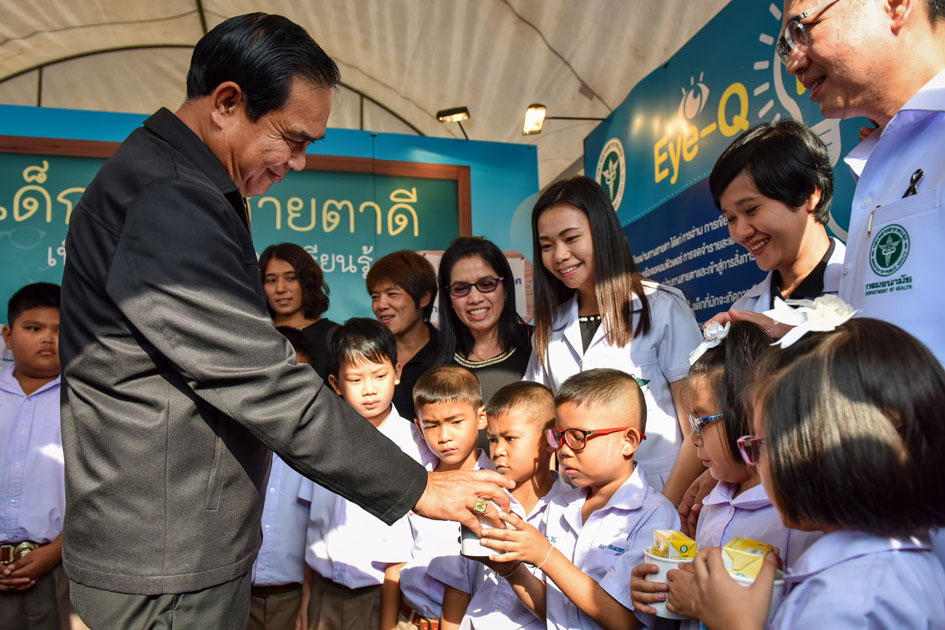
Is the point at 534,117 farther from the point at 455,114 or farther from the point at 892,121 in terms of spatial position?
the point at 892,121

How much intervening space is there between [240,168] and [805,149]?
1.88 metres

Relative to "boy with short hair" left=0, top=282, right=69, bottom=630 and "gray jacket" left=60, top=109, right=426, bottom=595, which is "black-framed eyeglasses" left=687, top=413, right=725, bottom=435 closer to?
"gray jacket" left=60, top=109, right=426, bottom=595

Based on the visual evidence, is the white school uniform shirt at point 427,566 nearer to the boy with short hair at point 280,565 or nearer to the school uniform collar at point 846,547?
the boy with short hair at point 280,565

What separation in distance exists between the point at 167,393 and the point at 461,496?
2.48ft

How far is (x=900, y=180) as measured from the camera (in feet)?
5.43

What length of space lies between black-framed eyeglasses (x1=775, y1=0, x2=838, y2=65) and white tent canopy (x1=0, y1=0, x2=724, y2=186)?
361 cm

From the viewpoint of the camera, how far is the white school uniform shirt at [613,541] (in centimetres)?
207

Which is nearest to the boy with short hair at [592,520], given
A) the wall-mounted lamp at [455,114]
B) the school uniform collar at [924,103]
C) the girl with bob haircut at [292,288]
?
the school uniform collar at [924,103]

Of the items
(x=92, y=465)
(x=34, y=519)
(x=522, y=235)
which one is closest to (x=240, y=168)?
(x=92, y=465)

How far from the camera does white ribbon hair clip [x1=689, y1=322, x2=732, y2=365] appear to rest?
2029 millimetres

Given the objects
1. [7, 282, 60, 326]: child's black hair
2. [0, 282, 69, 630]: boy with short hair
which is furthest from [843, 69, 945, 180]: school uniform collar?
[7, 282, 60, 326]: child's black hair

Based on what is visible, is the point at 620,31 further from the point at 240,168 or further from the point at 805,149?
the point at 240,168

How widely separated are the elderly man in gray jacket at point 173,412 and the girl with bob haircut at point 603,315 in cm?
144

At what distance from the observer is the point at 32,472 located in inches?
135
